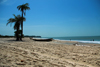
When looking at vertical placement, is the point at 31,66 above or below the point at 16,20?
below

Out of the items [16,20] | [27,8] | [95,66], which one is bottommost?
[95,66]

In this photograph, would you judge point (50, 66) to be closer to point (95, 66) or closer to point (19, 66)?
point (19, 66)

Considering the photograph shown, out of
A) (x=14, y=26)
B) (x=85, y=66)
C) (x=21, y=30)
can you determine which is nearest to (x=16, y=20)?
(x=14, y=26)

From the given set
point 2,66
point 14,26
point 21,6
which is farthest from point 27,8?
point 2,66

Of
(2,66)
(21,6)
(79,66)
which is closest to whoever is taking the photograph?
(2,66)

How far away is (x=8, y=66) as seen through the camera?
8.61ft

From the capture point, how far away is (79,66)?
10.1ft

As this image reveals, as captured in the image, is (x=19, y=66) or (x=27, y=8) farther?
(x=27, y=8)

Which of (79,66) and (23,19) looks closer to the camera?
(79,66)

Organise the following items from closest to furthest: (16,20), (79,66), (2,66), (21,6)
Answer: (2,66)
(79,66)
(16,20)
(21,6)

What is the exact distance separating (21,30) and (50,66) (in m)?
16.5

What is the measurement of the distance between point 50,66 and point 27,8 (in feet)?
61.9

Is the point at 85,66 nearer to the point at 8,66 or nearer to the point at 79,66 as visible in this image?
the point at 79,66

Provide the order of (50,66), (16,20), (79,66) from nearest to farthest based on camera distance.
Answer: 1. (50,66)
2. (79,66)
3. (16,20)
